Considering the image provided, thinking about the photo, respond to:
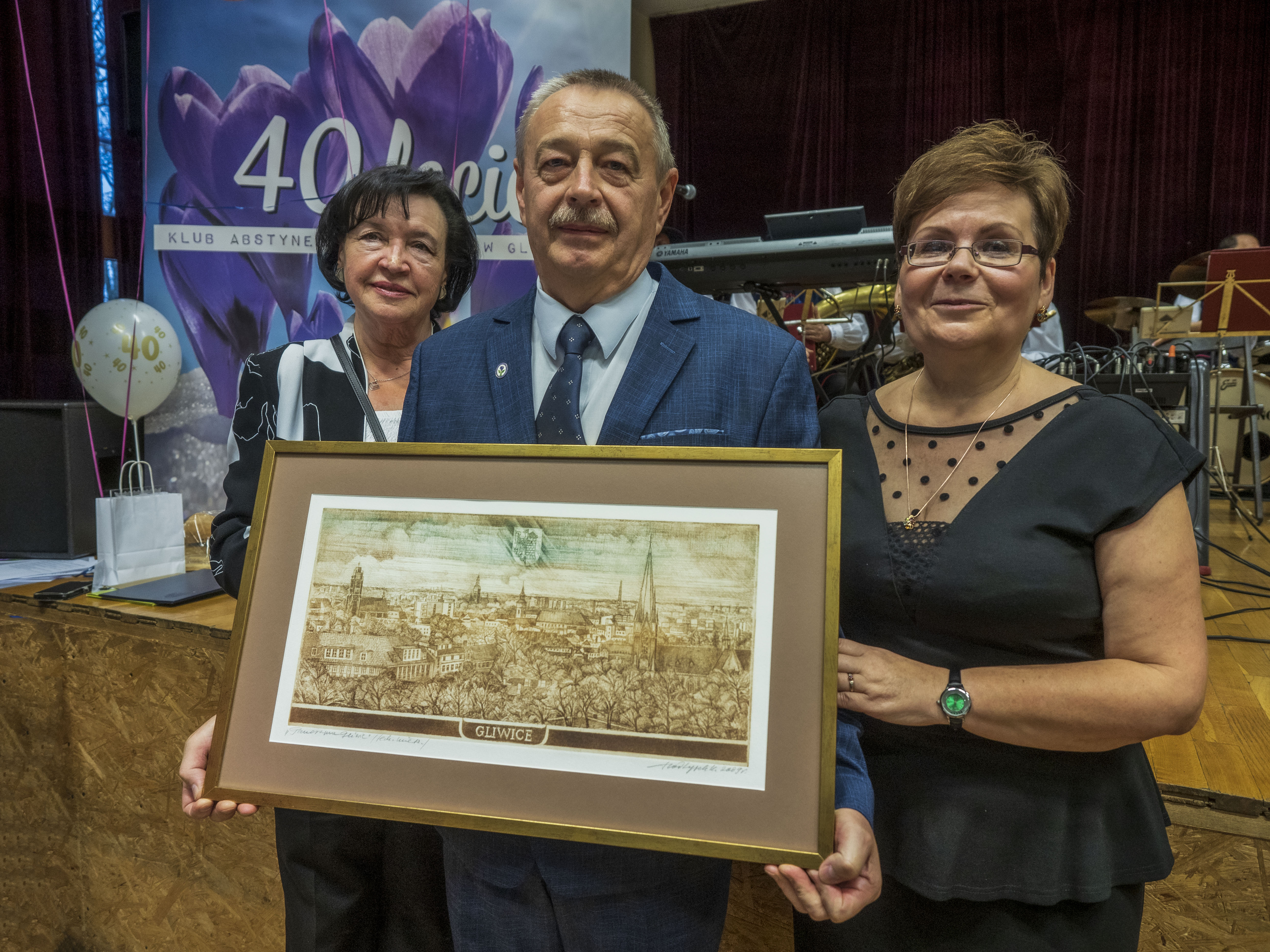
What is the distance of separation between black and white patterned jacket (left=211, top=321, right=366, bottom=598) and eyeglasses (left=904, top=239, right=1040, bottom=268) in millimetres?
1130

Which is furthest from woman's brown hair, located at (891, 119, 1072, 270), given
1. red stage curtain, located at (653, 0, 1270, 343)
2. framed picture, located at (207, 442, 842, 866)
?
red stage curtain, located at (653, 0, 1270, 343)

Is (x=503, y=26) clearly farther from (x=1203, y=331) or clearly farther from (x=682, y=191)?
(x=1203, y=331)

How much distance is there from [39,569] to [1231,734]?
324 cm

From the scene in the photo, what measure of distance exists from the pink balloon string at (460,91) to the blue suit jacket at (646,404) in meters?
2.37

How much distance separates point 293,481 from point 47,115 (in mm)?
3503

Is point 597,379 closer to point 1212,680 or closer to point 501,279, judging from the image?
point 1212,680

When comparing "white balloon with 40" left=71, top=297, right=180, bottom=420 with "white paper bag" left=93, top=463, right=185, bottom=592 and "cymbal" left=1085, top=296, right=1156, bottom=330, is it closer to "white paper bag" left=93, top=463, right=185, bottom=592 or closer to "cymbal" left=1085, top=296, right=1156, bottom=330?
"white paper bag" left=93, top=463, right=185, bottom=592

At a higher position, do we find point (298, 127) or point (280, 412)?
point (298, 127)

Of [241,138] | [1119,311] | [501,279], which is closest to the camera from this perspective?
[241,138]

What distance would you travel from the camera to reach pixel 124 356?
9.25 feet

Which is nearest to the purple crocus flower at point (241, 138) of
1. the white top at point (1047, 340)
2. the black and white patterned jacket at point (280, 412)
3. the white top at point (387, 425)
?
the black and white patterned jacket at point (280, 412)

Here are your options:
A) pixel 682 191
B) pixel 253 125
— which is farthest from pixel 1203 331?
pixel 253 125

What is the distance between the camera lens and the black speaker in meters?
2.47
